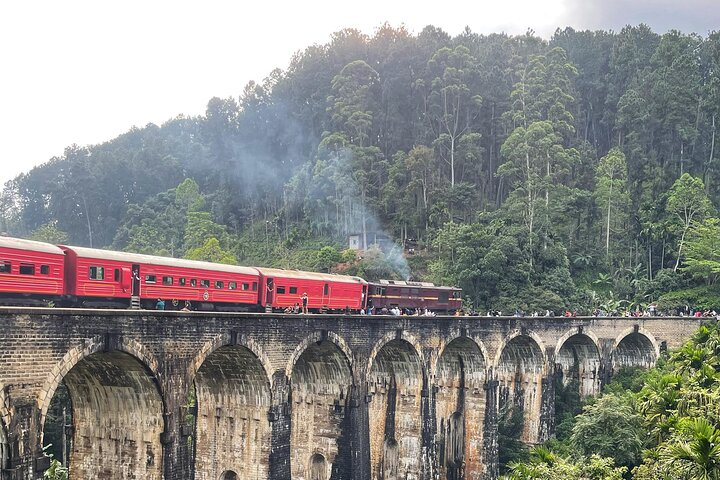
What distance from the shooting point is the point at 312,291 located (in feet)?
111

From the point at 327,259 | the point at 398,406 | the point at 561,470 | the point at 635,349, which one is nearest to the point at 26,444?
Result: the point at 561,470

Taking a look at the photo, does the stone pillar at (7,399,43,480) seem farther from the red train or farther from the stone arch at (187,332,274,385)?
the stone arch at (187,332,274,385)

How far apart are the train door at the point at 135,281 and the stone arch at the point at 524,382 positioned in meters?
26.6

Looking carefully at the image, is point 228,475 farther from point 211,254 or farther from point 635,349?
point 211,254

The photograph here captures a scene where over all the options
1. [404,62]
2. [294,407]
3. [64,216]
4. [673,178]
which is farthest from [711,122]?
[64,216]

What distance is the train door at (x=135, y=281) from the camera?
24609 mm

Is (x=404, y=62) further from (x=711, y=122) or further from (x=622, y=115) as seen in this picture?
(x=711, y=122)

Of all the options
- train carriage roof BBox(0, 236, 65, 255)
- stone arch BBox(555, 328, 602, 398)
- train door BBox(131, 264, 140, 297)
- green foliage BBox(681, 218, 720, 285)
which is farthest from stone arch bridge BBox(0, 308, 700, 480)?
green foliage BBox(681, 218, 720, 285)

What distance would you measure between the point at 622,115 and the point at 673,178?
29.6ft

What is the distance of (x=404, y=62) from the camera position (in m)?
84.4

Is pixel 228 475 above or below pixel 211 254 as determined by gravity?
below

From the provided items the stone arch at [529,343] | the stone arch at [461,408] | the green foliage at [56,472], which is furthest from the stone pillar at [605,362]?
the green foliage at [56,472]

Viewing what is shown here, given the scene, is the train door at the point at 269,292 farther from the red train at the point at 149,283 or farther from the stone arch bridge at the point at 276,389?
the stone arch bridge at the point at 276,389

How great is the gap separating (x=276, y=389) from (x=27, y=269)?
10209 mm
